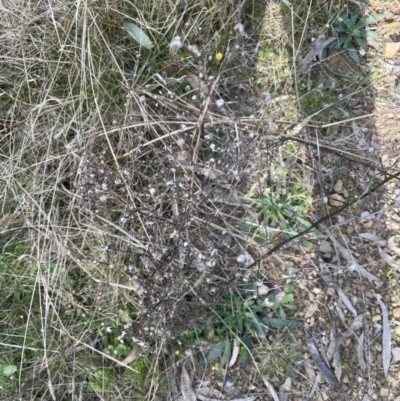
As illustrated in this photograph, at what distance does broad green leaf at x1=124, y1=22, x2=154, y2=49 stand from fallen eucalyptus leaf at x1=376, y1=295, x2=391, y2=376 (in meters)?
1.22

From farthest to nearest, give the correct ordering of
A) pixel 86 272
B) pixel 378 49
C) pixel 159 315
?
1. pixel 378 49
2. pixel 86 272
3. pixel 159 315

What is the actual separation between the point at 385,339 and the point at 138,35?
138 centimetres

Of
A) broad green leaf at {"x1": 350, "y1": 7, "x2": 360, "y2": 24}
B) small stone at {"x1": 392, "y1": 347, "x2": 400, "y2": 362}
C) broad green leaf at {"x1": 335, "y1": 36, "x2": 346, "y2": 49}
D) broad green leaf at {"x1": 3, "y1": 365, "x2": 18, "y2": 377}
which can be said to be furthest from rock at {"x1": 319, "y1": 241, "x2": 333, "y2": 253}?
broad green leaf at {"x1": 3, "y1": 365, "x2": 18, "y2": 377}

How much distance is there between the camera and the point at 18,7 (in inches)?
68.3

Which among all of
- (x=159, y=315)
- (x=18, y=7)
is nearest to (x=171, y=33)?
(x=18, y=7)

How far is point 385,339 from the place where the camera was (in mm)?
1683

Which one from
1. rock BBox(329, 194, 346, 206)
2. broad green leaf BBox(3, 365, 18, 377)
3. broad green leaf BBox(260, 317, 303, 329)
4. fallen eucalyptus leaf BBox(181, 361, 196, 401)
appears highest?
rock BBox(329, 194, 346, 206)

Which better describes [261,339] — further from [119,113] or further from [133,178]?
[119,113]

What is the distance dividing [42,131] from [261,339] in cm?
106

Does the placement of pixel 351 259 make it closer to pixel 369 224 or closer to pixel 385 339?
pixel 369 224

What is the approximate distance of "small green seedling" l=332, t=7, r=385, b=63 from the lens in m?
1.84

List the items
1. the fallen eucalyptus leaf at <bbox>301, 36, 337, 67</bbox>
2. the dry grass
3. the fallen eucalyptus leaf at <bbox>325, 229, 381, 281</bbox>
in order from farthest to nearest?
1. the fallen eucalyptus leaf at <bbox>301, 36, 337, 67</bbox>
2. the fallen eucalyptus leaf at <bbox>325, 229, 381, 281</bbox>
3. the dry grass

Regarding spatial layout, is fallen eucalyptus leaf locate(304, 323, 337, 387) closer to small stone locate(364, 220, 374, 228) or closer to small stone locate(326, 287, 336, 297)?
small stone locate(326, 287, 336, 297)

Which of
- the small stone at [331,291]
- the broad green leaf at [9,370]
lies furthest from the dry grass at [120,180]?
the small stone at [331,291]
